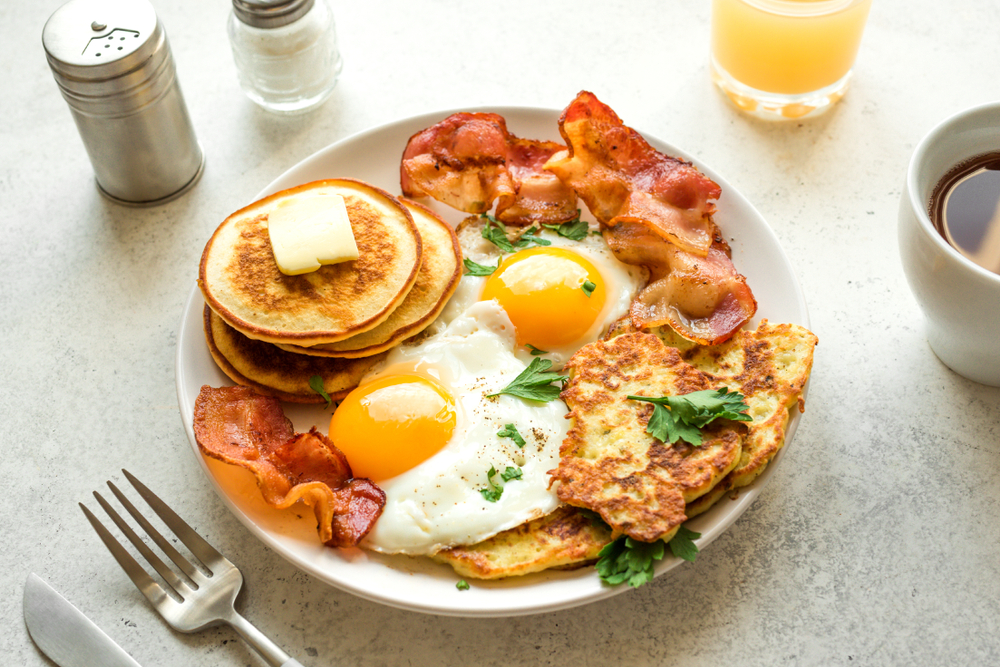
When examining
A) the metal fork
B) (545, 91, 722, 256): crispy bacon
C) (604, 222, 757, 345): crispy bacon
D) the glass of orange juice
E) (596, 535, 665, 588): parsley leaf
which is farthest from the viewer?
the glass of orange juice

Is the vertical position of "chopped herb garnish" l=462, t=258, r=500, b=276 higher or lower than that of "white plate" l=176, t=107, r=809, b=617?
higher

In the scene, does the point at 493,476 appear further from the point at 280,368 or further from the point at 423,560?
the point at 280,368

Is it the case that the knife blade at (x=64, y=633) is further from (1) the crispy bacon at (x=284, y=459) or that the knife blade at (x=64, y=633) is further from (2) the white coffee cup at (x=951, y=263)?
(2) the white coffee cup at (x=951, y=263)

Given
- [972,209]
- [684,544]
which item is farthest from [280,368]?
[972,209]

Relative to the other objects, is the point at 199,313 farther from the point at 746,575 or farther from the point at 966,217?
the point at 966,217

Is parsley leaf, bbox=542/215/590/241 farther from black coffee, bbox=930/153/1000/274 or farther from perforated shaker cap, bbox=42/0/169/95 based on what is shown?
perforated shaker cap, bbox=42/0/169/95

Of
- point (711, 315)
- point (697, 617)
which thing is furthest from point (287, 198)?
point (697, 617)

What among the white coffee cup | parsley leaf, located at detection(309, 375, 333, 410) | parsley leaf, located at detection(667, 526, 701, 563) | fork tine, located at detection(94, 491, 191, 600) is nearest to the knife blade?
fork tine, located at detection(94, 491, 191, 600)
